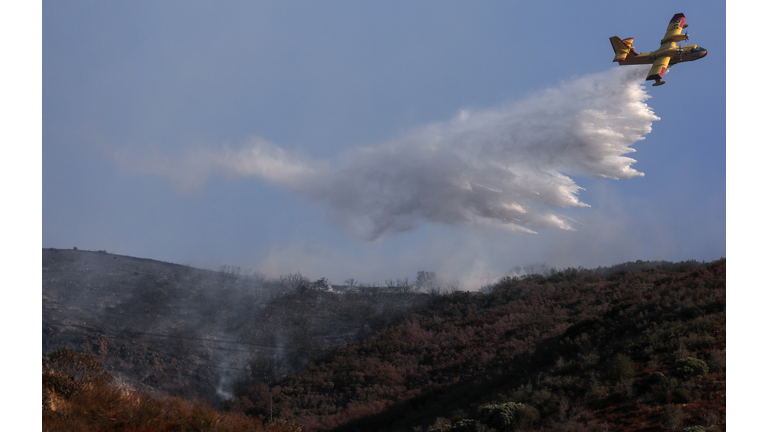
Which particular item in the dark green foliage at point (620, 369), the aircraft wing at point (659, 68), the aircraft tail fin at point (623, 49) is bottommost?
the dark green foliage at point (620, 369)

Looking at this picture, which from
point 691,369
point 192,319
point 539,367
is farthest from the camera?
point 192,319

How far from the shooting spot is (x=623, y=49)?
113 ft

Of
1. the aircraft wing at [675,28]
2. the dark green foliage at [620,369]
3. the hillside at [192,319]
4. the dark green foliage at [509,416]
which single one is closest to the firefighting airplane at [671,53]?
the aircraft wing at [675,28]

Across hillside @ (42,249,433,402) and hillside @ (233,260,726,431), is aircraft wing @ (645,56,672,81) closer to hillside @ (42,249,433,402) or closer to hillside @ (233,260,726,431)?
hillside @ (233,260,726,431)

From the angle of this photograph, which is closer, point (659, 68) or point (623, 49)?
point (659, 68)

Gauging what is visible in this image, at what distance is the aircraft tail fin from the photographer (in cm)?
3428

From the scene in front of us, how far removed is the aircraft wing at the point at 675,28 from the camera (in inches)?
1241

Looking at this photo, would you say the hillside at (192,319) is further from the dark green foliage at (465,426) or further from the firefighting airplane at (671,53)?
the firefighting airplane at (671,53)

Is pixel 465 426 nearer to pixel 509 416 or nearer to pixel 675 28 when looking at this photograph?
pixel 509 416

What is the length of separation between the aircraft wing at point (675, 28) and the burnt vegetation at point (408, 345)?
1668 centimetres

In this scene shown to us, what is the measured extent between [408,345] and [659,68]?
31.0 meters

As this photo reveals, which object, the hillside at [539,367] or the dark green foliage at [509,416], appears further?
the dark green foliage at [509,416]

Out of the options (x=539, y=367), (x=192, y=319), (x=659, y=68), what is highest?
(x=659, y=68)

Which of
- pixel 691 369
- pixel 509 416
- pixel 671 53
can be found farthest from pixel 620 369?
pixel 671 53
